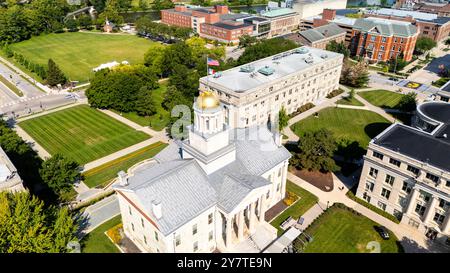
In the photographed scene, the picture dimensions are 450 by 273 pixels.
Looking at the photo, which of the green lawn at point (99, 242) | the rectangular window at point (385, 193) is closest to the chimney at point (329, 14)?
the rectangular window at point (385, 193)

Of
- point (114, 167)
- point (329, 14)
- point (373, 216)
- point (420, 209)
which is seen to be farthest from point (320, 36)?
point (114, 167)

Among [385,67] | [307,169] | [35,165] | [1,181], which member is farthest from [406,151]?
[385,67]

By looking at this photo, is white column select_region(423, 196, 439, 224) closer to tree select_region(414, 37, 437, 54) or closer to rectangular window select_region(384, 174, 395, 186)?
rectangular window select_region(384, 174, 395, 186)

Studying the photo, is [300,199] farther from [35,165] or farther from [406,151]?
[35,165]

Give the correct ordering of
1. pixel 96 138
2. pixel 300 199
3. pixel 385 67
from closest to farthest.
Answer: pixel 300 199
pixel 96 138
pixel 385 67

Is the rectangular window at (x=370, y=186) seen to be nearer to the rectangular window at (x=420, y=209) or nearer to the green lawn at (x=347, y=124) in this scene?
the rectangular window at (x=420, y=209)

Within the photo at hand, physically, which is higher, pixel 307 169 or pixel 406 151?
pixel 406 151

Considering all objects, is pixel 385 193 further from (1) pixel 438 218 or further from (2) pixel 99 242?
(2) pixel 99 242
